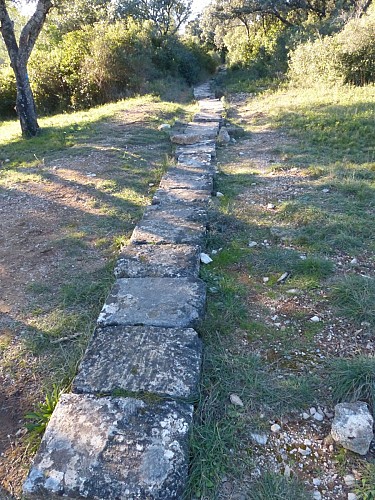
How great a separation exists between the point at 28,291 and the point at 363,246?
2621 millimetres

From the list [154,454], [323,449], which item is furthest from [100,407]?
[323,449]

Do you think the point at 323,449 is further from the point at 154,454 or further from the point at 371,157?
the point at 371,157

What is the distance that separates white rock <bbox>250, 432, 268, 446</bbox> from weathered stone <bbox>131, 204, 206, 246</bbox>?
1.64 m

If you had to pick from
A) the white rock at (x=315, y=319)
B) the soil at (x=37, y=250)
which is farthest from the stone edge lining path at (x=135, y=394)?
the white rock at (x=315, y=319)

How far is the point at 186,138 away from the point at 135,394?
5200 mm

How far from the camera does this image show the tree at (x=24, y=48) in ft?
22.5

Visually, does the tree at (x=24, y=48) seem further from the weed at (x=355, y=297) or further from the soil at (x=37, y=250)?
the weed at (x=355, y=297)

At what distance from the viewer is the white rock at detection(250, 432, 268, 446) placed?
1619mm

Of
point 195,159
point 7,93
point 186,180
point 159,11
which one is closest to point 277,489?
point 186,180

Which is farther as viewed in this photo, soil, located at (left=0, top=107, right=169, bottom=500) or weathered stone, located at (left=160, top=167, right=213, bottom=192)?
weathered stone, located at (left=160, top=167, right=213, bottom=192)

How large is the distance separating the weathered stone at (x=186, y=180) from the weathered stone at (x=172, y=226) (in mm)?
623

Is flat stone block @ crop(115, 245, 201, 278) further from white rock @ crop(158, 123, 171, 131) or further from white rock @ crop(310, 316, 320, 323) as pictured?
white rock @ crop(158, 123, 171, 131)

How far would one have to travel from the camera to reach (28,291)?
2.64 metres

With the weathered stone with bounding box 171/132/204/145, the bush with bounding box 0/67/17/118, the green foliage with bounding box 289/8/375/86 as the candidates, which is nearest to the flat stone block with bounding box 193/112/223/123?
the weathered stone with bounding box 171/132/204/145
